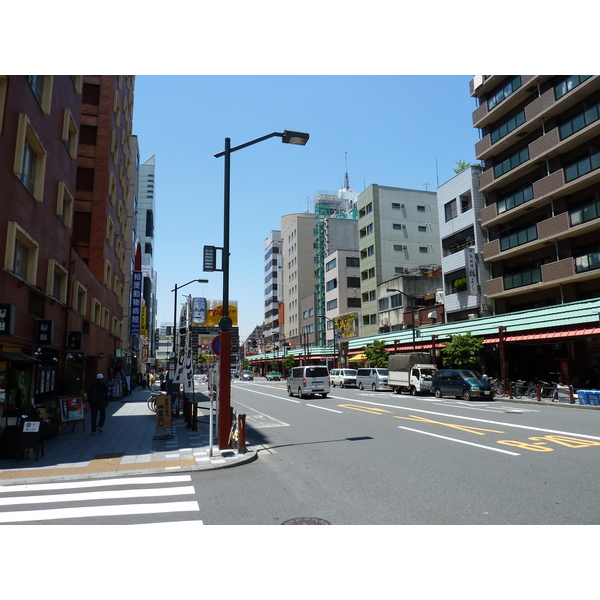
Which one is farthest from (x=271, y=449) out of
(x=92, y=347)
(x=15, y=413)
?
(x=92, y=347)

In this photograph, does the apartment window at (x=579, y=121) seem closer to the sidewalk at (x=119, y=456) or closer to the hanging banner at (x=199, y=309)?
the sidewalk at (x=119, y=456)

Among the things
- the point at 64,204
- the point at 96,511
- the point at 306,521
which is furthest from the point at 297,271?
the point at 306,521

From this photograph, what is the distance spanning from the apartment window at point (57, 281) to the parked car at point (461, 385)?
21.9m

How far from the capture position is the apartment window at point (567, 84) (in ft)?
89.6

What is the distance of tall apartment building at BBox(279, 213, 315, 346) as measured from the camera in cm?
9112

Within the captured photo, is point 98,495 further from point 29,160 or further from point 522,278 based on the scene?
point 522,278

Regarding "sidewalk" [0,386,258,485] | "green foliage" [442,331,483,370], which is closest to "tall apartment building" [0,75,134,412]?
"sidewalk" [0,386,258,485]

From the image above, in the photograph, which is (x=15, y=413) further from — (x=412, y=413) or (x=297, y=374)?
(x=297, y=374)

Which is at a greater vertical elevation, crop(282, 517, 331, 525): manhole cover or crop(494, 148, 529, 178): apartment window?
crop(494, 148, 529, 178): apartment window

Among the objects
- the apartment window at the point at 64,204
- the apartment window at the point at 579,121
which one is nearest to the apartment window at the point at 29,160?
the apartment window at the point at 64,204

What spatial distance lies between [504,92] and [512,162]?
5583 mm

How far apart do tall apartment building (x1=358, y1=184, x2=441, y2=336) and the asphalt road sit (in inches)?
1728

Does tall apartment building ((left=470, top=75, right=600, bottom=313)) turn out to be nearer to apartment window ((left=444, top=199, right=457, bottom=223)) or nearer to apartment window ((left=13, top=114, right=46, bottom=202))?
apartment window ((left=444, top=199, right=457, bottom=223))

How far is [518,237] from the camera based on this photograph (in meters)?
32.1
